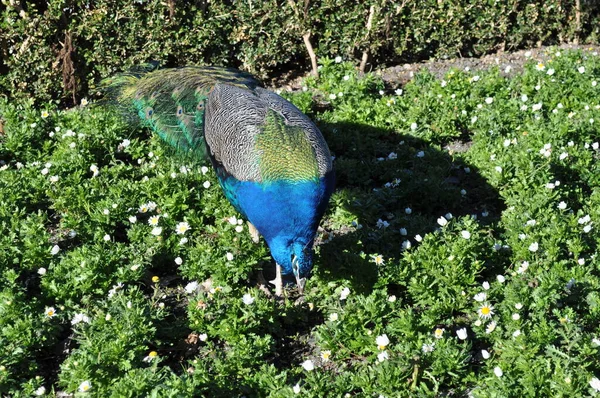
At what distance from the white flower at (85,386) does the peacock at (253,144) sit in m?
1.11

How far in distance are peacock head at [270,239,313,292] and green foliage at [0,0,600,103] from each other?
2794 mm

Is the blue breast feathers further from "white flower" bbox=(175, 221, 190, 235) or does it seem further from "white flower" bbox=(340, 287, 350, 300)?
"white flower" bbox=(175, 221, 190, 235)

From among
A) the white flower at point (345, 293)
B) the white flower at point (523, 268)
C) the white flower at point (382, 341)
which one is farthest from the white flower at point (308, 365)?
the white flower at point (523, 268)

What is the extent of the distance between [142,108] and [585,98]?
11.3 ft

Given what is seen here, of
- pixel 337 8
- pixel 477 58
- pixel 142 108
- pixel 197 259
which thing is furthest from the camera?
pixel 477 58

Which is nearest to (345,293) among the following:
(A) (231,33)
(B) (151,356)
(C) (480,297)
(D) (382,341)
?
(D) (382,341)

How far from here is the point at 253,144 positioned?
14.4ft

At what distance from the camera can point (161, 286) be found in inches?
181

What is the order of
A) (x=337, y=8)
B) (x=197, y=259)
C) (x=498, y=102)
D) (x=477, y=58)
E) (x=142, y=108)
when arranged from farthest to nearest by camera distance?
(x=477, y=58) < (x=337, y=8) < (x=498, y=102) < (x=142, y=108) < (x=197, y=259)

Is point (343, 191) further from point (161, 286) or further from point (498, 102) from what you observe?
point (498, 102)

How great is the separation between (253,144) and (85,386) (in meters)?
1.56

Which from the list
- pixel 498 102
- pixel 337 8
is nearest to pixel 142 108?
pixel 337 8

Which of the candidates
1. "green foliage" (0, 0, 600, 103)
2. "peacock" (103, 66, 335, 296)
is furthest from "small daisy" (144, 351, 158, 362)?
"green foliage" (0, 0, 600, 103)

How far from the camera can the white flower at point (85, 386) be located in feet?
11.7
